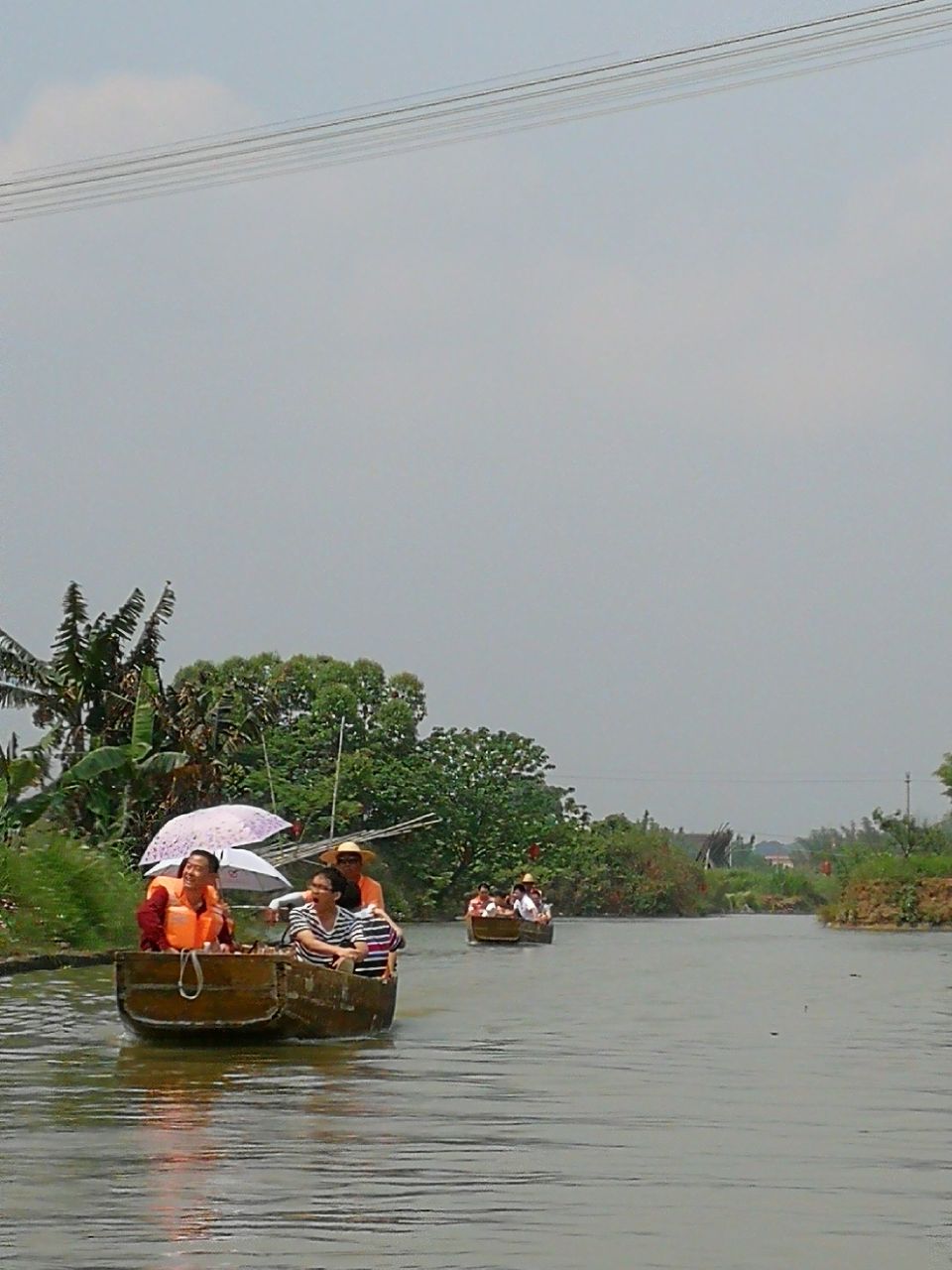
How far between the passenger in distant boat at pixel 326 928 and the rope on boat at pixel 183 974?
1.58 m

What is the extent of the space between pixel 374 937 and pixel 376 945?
13cm

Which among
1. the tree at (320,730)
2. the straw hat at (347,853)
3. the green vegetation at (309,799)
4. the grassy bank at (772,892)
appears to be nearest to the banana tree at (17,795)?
the green vegetation at (309,799)

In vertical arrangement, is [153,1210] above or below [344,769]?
below

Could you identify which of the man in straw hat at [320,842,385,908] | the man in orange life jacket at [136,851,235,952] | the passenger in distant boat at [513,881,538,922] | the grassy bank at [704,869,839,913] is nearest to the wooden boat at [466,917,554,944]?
the passenger in distant boat at [513,881,538,922]

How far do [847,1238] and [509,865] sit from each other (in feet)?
244

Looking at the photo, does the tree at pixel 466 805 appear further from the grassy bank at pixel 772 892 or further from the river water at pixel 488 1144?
the river water at pixel 488 1144

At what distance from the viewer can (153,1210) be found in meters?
10.1

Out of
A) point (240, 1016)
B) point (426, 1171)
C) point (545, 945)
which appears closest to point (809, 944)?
point (545, 945)

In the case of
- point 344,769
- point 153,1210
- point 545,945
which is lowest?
point 153,1210

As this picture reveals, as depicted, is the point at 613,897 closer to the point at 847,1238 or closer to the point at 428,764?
the point at 428,764

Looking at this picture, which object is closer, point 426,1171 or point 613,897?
point 426,1171

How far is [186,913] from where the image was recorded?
65.7 feet

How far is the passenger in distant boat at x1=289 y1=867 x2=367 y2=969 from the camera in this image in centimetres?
2109

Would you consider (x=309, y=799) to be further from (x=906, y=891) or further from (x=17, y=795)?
(x=17, y=795)
